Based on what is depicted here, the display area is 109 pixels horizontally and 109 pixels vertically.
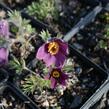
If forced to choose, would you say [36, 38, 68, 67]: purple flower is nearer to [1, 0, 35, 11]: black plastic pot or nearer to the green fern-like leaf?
the green fern-like leaf

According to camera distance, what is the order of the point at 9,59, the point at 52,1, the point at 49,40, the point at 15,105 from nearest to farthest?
the point at 49,40, the point at 15,105, the point at 9,59, the point at 52,1

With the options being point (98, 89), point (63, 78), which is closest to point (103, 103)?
point (98, 89)

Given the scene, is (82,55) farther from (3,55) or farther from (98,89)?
(3,55)

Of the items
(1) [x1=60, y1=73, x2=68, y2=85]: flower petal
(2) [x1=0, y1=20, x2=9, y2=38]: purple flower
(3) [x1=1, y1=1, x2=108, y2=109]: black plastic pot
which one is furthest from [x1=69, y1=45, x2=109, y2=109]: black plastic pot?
(2) [x1=0, y1=20, x2=9, y2=38]: purple flower

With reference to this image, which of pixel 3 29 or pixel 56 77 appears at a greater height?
pixel 3 29

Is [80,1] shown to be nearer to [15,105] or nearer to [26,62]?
[26,62]

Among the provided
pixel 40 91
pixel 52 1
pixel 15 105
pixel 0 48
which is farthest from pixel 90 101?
pixel 52 1

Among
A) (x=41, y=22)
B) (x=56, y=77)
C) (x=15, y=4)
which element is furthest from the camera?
(x=15, y=4)

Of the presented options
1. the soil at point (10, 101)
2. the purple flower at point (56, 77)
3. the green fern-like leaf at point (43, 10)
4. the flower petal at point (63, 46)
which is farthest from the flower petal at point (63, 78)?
the green fern-like leaf at point (43, 10)
